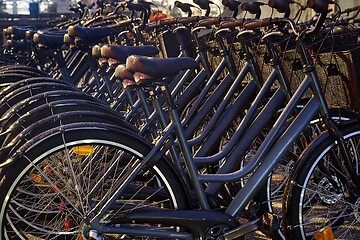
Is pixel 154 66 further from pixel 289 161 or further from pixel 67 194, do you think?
pixel 289 161

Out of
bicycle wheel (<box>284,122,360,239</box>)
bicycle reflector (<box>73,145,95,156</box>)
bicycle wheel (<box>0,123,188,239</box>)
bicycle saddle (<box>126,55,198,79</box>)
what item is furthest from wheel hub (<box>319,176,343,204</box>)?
bicycle reflector (<box>73,145,95,156</box>)

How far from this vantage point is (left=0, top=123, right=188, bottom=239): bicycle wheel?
296cm

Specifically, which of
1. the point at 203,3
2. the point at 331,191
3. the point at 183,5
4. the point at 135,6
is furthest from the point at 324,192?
the point at 135,6

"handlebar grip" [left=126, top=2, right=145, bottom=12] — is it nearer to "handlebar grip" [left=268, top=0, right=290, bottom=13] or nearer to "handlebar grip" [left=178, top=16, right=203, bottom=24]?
"handlebar grip" [left=178, top=16, right=203, bottom=24]

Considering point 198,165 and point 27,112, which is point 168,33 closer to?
point 27,112

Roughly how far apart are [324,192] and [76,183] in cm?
131

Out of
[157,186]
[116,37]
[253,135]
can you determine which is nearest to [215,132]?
[253,135]

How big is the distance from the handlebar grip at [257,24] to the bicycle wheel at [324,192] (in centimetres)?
69

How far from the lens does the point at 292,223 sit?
3205 mm

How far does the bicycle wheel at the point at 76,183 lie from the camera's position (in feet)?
9.72

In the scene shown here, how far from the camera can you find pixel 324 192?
3334 mm

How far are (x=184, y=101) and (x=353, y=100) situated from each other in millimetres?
1374

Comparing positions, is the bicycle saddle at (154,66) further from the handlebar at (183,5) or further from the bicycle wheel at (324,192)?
the handlebar at (183,5)

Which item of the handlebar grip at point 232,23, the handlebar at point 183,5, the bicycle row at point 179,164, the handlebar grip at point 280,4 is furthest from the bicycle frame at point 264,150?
the handlebar at point 183,5
